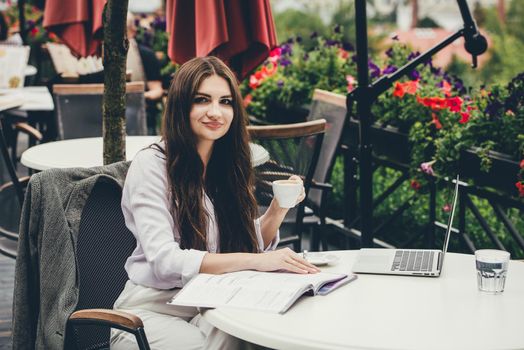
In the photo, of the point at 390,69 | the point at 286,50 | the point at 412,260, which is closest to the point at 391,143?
the point at 390,69

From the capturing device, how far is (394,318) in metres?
2.01

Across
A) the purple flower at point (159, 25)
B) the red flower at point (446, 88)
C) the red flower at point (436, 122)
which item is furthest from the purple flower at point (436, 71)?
the purple flower at point (159, 25)

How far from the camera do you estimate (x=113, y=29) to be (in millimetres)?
3264

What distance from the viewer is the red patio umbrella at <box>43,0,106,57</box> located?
4613 mm

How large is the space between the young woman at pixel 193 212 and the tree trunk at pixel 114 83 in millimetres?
654

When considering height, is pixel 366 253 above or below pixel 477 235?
above

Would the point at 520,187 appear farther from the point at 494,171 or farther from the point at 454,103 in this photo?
the point at 454,103

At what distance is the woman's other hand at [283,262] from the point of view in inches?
91.2

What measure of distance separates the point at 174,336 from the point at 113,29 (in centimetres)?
134

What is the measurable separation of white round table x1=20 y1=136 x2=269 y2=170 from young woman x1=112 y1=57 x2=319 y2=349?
77 centimetres

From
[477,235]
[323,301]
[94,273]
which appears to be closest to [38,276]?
→ [94,273]

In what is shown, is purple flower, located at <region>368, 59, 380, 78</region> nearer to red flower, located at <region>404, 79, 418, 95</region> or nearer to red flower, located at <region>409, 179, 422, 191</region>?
red flower, located at <region>404, 79, 418, 95</region>

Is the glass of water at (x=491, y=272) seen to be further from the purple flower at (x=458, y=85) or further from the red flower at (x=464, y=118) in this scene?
the purple flower at (x=458, y=85)

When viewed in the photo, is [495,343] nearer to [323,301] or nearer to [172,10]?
[323,301]
